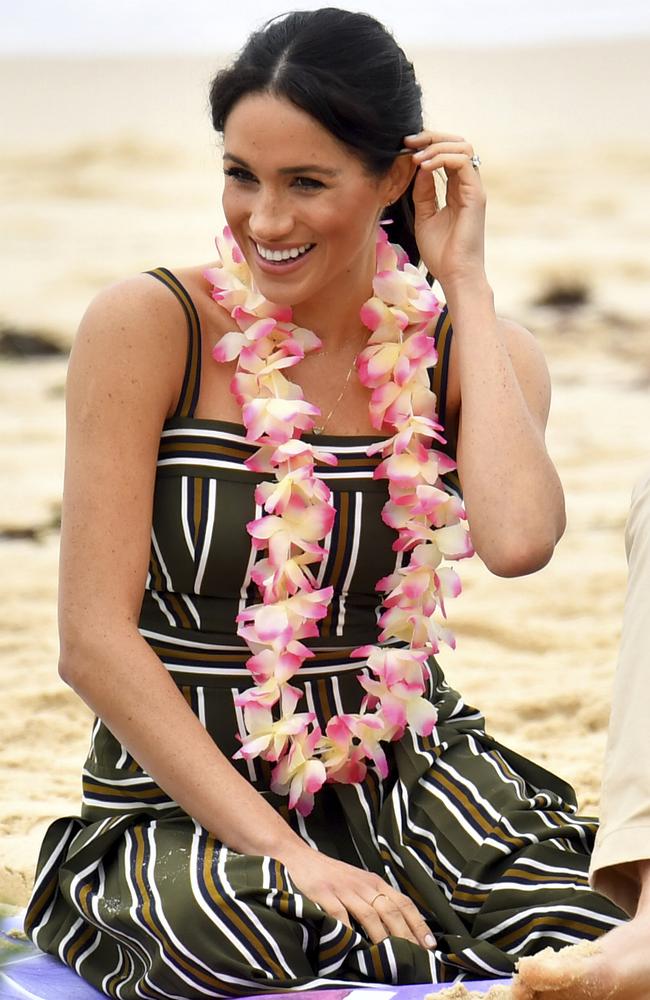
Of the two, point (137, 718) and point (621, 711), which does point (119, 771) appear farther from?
point (621, 711)

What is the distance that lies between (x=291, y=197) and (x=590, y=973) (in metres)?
1.43

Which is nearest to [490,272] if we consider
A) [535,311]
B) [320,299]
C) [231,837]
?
[535,311]

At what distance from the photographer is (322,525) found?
9.72 feet

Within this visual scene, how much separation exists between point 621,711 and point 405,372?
87 centimetres

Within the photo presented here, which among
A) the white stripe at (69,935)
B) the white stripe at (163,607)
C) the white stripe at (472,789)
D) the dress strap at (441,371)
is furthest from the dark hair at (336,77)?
the white stripe at (69,935)

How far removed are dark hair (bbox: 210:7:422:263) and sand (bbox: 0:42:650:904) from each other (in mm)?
453

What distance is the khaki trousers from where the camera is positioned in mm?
2449

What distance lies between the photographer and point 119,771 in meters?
2.99

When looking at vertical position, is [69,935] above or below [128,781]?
below

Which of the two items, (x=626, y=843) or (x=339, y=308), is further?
(x=339, y=308)

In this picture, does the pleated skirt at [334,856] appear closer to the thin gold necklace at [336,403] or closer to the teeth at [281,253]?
the thin gold necklace at [336,403]

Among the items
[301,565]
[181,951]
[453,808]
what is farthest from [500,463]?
[181,951]

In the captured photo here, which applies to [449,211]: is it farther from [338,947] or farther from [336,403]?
[338,947]

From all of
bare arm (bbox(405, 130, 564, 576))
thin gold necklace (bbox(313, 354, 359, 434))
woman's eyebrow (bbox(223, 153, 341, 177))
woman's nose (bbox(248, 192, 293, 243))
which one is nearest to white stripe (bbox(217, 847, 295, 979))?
bare arm (bbox(405, 130, 564, 576))
